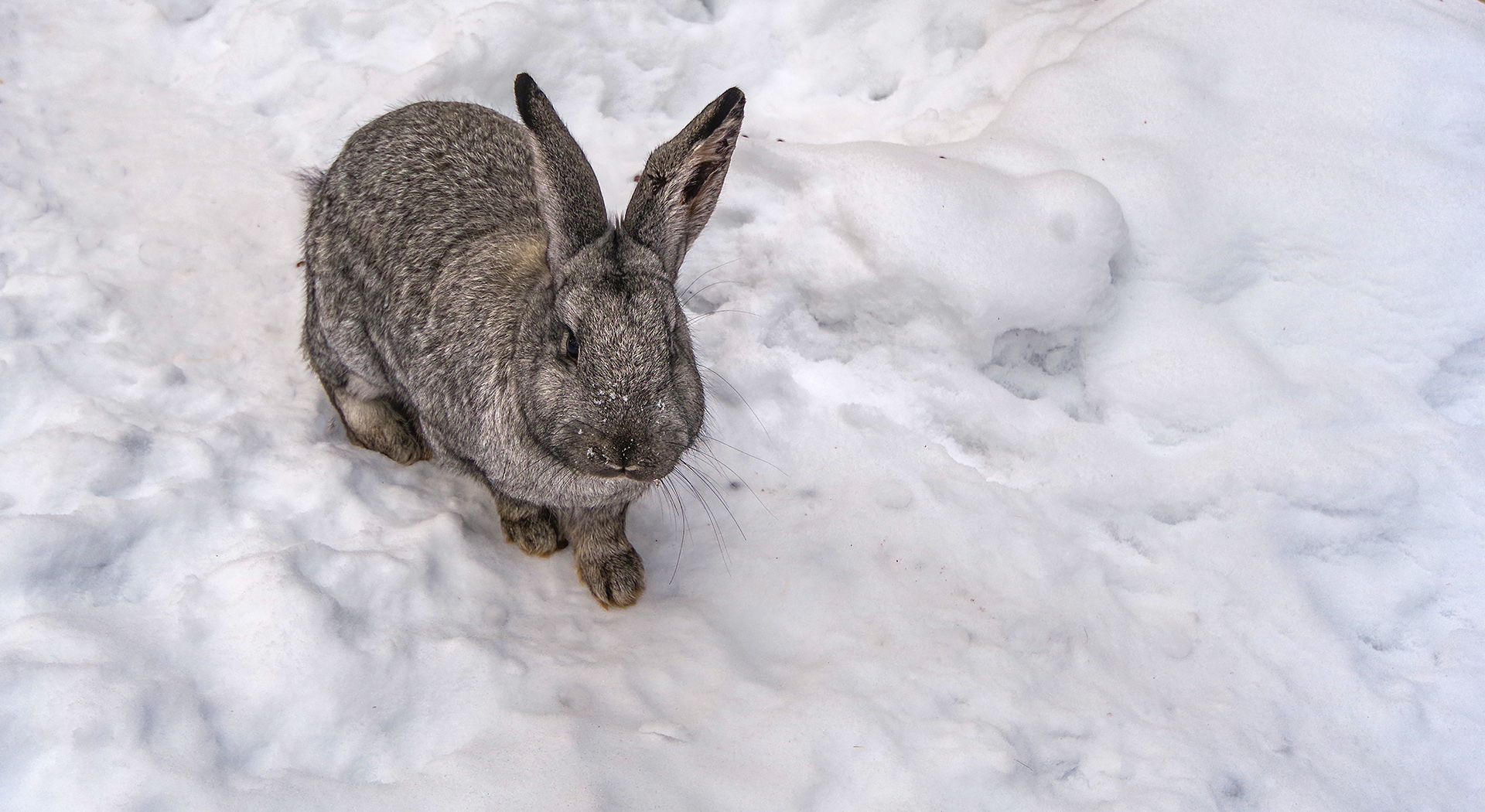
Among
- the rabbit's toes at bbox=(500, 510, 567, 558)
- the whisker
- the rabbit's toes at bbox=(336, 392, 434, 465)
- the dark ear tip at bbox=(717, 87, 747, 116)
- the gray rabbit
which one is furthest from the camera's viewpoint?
the whisker

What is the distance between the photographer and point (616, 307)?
9.17ft

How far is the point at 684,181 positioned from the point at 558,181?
0.39 m

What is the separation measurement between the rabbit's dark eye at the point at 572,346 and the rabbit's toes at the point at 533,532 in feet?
2.76

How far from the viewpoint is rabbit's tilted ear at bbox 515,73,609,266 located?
2.97 metres

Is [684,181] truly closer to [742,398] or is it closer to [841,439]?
[742,398]

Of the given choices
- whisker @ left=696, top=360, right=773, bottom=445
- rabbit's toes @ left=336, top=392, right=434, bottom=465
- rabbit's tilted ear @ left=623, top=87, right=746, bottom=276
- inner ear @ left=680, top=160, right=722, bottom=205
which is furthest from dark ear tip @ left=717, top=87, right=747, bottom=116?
rabbit's toes @ left=336, top=392, right=434, bottom=465

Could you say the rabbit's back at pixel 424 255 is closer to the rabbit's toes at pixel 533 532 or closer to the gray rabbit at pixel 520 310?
the gray rabbit at pixel 520 310

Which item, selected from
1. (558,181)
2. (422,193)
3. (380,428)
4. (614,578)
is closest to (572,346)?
(558,181)

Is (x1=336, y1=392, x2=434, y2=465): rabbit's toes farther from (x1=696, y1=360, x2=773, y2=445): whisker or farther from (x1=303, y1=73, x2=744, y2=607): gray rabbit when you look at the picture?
(x1=696, y1=360, x2=773, y2=445): whisker

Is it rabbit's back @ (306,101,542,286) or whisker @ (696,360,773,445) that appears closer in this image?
rabbit's back @ (306,101,542,286)

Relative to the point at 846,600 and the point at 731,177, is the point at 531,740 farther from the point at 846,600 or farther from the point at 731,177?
the point at 731,177

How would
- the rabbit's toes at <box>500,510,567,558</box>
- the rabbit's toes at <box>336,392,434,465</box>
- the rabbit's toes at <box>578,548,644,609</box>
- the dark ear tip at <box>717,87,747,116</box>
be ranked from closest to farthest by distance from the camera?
the dark ear tip at <box>717,87,747,116</box> < the rabbit's toes at <box>578,548,644,609</box> < the rabbit's toes at <box>500,510,567,558</box> < the rabbit's toes at <box>336,392,434,465</box>

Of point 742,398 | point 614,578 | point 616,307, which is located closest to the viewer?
point 616,307

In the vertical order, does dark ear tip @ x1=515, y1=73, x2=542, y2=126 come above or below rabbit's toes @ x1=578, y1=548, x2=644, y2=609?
above
